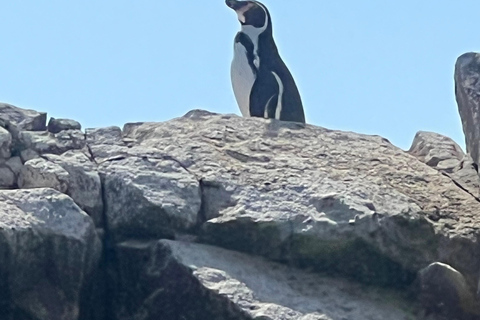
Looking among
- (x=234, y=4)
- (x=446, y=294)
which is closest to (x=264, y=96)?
(x=234, y=4)

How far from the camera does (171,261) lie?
543cm

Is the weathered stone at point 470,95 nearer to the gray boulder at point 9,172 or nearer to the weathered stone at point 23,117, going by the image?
the weathered stone at point 23,117

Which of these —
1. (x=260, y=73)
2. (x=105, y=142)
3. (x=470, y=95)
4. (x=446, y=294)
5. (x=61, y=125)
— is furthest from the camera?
(x=260, y=73)

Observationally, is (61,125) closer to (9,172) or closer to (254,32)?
(9,172)

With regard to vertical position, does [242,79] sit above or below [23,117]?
above

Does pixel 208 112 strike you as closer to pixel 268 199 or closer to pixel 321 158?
pixel 321 158

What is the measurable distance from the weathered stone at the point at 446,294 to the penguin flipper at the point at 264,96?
14.2 ft

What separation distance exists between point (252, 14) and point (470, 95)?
4196 mm

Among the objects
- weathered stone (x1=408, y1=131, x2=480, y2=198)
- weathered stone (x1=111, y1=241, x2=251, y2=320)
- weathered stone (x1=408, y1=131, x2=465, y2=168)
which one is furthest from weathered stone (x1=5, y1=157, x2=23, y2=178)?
weathered stone (x1=408, y1=131, x2=465, y2=168)

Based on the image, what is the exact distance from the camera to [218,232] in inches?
227

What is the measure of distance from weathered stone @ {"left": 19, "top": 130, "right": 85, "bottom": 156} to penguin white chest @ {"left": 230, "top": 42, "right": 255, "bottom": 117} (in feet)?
12.5

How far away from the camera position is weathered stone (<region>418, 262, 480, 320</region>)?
18.3 ft

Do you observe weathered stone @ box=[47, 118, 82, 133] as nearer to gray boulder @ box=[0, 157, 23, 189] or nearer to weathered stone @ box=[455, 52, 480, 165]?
gray boulder @ box=[0, 157, 23, 189]

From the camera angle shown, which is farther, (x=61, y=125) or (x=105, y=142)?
(x=61, y=125)
